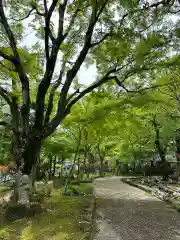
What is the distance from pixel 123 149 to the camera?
1072 inches

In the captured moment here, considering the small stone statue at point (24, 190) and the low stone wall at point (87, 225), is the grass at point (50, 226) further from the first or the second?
the small stone statue at point (24, 190)

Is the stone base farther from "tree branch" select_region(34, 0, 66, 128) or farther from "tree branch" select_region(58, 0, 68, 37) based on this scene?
"tree branch" select_region(58, 0, 68, 37)

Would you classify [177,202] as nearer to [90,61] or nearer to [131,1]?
[90,61]

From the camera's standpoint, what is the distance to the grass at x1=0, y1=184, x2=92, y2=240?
Result: 5340mm

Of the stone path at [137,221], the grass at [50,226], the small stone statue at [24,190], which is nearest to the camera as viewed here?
the grass at [50,226]

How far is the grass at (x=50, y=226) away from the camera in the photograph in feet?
17.5

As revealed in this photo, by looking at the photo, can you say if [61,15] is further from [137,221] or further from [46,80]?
[137,221]

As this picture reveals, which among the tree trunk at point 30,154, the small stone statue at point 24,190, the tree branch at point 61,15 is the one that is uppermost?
the tree branch at point 61,15

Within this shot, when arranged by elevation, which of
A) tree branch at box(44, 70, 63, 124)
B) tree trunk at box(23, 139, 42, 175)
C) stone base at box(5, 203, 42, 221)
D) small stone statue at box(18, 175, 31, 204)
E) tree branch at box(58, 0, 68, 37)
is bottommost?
stone base at box(5, 203, 42, 221)

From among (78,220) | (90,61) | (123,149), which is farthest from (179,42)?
(123,149)

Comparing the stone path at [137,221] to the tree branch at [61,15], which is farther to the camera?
the tree branch at [61,15]

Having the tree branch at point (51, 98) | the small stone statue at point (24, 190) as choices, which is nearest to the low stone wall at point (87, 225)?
the small stone statue at point (24, 190)

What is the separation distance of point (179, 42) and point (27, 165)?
6028mm

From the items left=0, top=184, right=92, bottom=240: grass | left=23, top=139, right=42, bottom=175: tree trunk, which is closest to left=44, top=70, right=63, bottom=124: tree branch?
left=23, top=139, right=42, bottom=175: tree trunk
